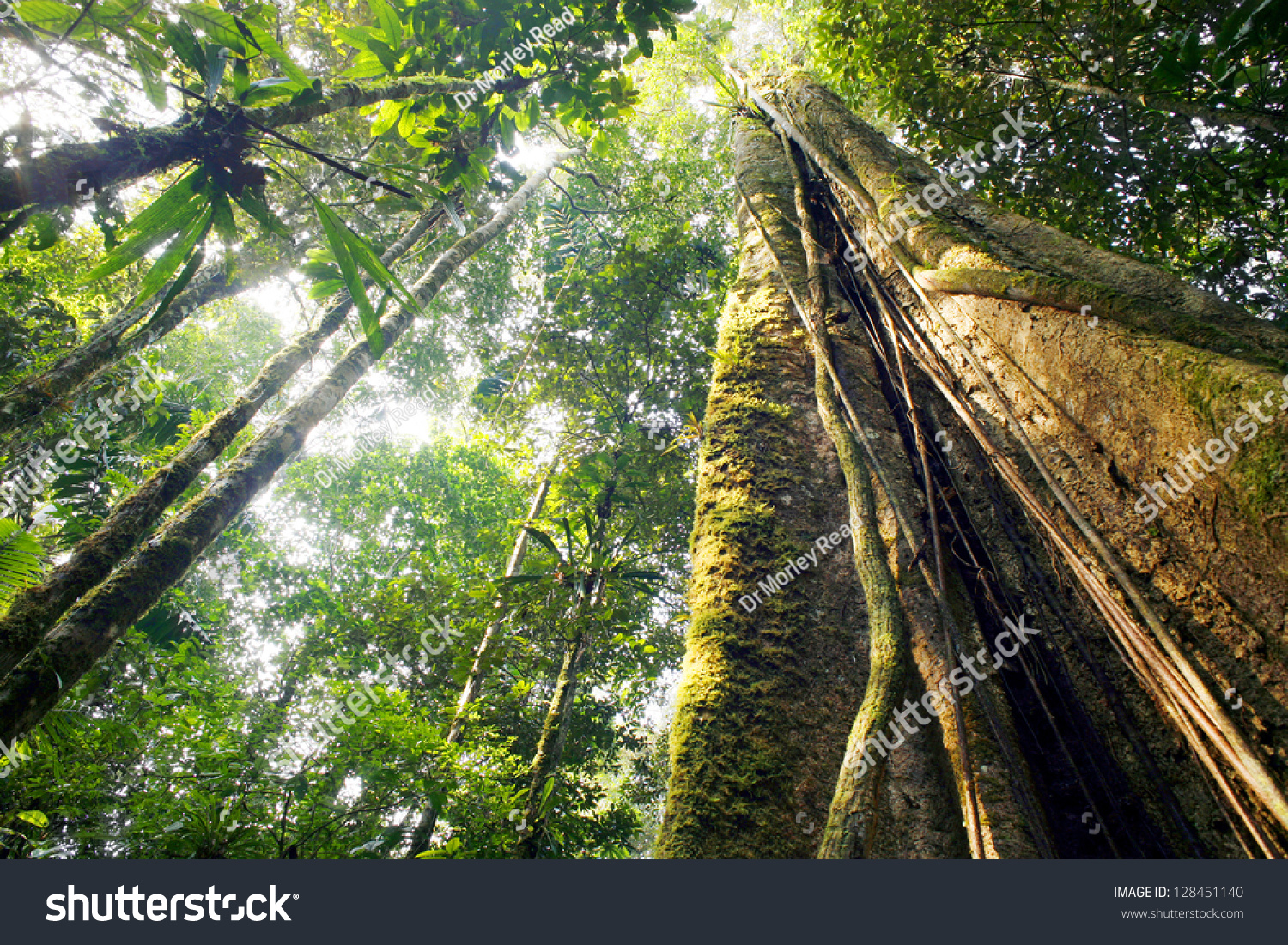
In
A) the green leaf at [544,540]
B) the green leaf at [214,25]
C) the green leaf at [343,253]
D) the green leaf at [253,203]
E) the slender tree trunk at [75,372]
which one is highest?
the slender tree trunk at [75,372]

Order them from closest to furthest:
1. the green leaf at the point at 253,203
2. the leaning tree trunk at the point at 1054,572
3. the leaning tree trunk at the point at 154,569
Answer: the leaning tree trunk at the point at 1054,572, the green leaf at the point at 253,203, the leaning tree trunk at the point at 154,569

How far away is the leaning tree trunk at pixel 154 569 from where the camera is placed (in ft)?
6.00

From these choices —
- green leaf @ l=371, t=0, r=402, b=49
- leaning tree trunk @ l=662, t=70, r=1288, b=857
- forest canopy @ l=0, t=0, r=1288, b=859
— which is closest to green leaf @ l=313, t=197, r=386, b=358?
forest canopy @ l=0, t=0, r=1288, b=859

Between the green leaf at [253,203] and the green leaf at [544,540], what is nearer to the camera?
the green leaf at [253,203]

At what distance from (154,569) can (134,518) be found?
42 cm

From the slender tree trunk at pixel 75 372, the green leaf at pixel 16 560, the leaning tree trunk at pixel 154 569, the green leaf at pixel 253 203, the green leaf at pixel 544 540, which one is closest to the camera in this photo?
the green leaf at pixel 253 203

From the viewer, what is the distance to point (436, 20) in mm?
1879

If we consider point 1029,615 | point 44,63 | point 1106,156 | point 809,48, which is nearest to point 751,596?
point 1029,615

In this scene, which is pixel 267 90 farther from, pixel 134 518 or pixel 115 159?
pixel 134 518

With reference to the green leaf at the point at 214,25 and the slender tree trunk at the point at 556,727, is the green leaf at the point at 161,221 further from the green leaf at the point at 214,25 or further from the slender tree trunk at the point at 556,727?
the slender tree trunk at the point at 556,727

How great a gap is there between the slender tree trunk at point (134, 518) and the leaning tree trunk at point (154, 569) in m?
0.07

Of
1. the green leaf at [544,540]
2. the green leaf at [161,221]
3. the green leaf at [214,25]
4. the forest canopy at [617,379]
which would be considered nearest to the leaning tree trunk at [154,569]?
the forest canopy at [617,379]

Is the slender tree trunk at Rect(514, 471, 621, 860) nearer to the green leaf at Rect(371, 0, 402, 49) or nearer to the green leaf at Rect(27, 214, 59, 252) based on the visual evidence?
the green leaf at Rect(27, 214, 59, 252)

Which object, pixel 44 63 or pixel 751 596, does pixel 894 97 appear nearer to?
pixel 751 596
